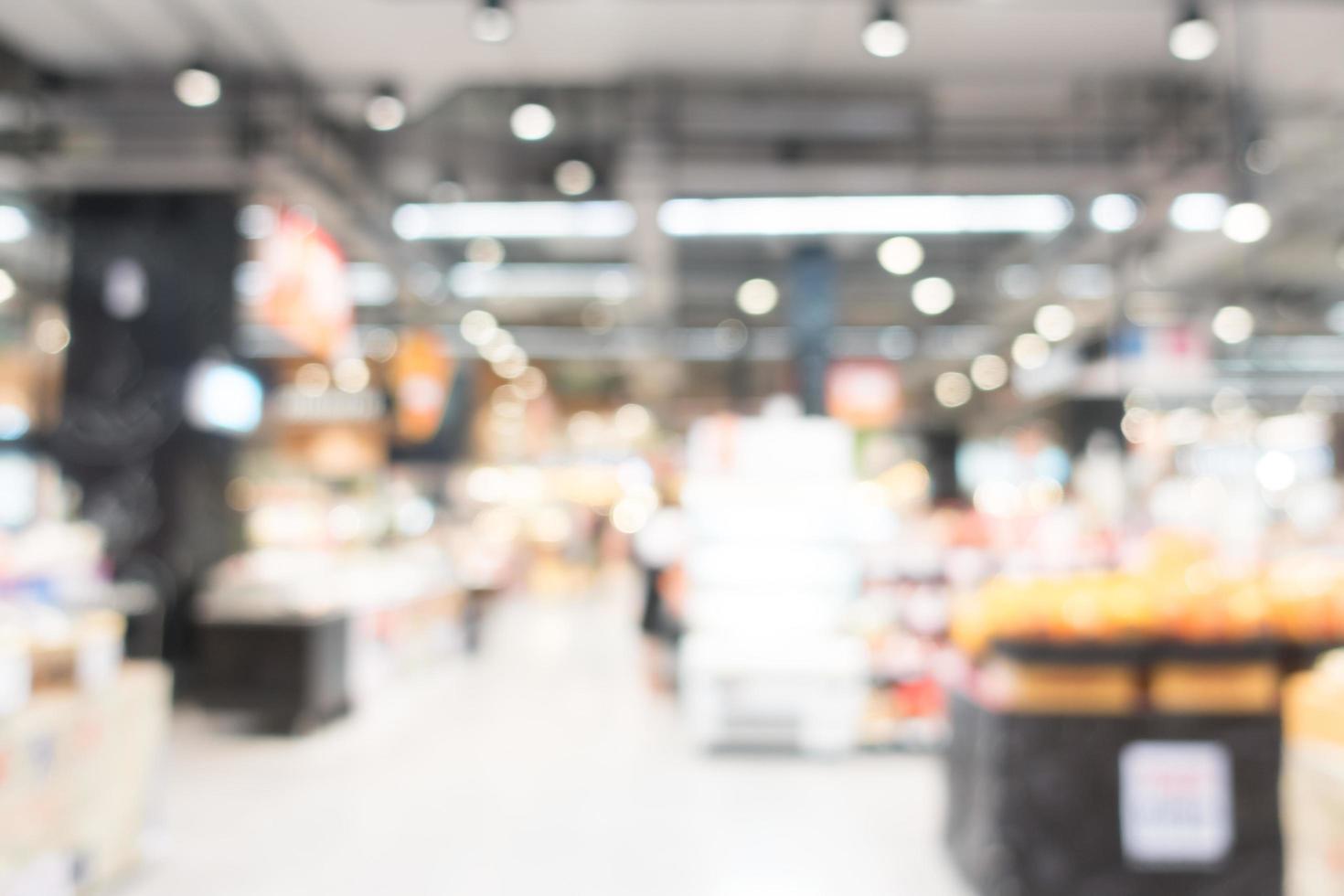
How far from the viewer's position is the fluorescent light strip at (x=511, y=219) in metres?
10.2

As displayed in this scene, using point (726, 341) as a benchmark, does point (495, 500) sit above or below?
below

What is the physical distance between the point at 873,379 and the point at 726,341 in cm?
703

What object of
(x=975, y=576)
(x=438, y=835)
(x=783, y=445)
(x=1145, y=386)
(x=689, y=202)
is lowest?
(x=438, y=835)

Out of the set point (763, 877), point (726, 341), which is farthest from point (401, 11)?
point (726, 341)

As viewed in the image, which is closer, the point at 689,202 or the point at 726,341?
the point at 689,202

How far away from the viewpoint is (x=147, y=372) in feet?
25.7

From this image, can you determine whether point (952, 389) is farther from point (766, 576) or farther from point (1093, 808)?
point (1093, 808)

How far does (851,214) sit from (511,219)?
3.77 meters

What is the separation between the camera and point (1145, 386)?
9.87 metres

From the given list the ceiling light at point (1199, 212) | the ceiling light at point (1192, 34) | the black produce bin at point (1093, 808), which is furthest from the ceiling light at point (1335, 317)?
the black produce bin at point (1093, 808)

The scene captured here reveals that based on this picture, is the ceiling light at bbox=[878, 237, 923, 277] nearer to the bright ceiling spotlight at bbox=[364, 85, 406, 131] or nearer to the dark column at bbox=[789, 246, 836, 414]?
the dark column at bbox=[789, 246, 836, 414]

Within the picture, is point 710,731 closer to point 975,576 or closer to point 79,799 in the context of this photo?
point 975,576

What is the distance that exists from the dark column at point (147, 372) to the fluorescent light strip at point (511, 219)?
Result: 244 centimetres

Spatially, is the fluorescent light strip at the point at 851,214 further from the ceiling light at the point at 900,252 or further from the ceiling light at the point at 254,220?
the ceiling light at the point at 254,220
